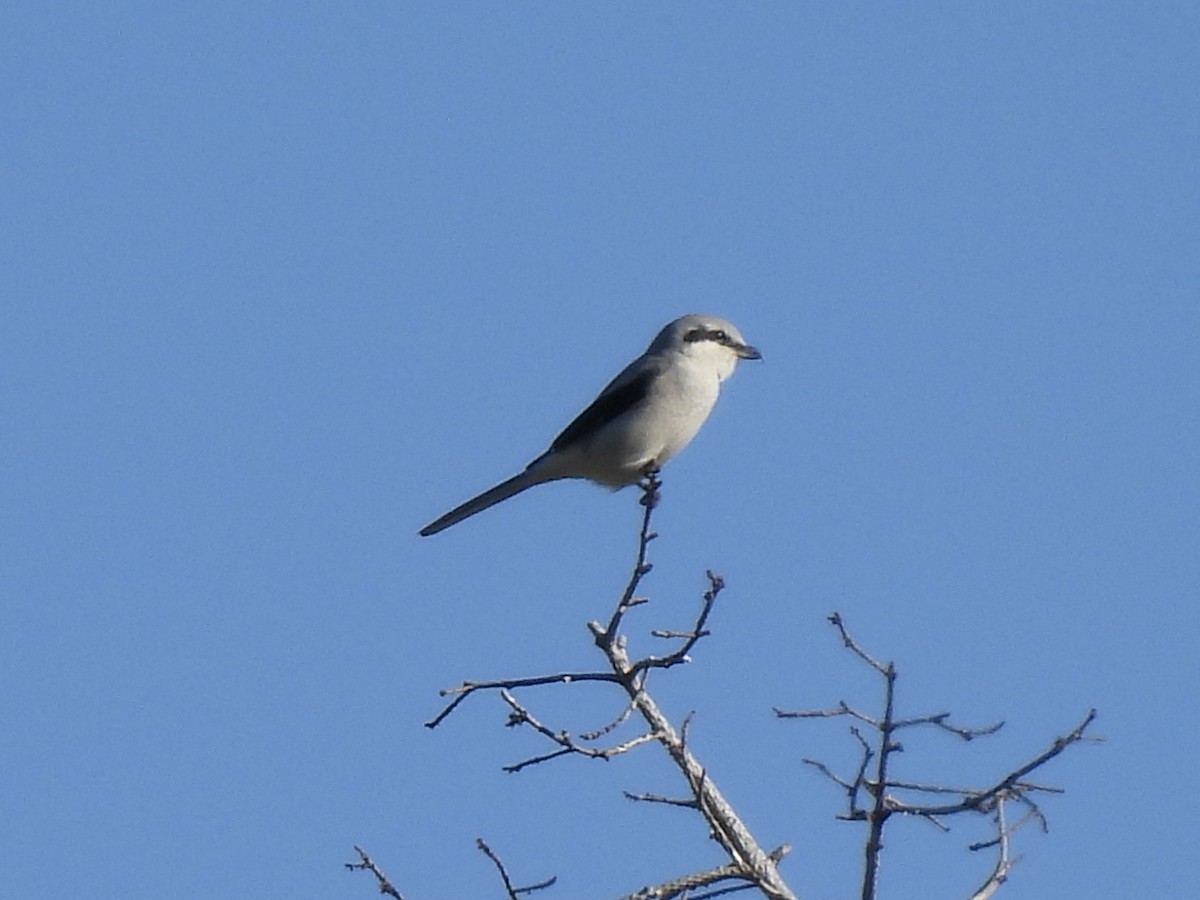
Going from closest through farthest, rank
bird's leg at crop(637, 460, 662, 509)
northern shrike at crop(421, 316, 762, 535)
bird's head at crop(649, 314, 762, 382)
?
bird's leg at crop(637, 460, 662, 509), northern shrike at crop(421, 316, 762, 535), bird's head at crop(649, 314, 762, 382)

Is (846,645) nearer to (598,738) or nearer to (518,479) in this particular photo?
(598,738)

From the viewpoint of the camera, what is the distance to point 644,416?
7.30 meters

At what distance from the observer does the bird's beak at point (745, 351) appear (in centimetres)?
793

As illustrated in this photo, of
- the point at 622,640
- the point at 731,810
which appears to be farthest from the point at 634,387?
the point at 731,810

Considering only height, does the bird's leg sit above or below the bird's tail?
below

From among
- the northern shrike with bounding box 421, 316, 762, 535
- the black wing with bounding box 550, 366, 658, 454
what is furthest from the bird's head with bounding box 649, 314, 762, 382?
the black wing with bounding box 550, 366, 658, 454

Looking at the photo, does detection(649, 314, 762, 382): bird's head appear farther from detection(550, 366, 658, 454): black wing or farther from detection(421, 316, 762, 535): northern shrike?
detection(550, 366, 658, 454): black wing

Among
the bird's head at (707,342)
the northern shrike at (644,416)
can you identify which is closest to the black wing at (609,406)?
the northern shrike at (644,416)

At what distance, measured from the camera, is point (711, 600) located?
446cm

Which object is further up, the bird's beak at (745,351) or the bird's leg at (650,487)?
the bird's beak at (745,351)

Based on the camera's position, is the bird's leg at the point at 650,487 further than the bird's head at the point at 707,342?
No

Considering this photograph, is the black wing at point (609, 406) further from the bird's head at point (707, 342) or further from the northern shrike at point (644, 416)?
the bird's head at point (707, 342)

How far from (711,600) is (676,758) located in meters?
0.53

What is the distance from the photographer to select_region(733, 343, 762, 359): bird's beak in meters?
7.93
